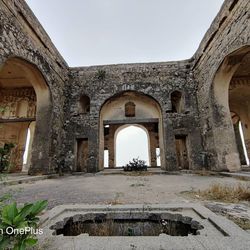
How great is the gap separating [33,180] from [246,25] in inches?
368

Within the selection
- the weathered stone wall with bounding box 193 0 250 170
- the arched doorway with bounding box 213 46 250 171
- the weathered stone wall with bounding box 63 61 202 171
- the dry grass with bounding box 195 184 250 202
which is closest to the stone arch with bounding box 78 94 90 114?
the weathered stone wall with bounding box 63 61 202 171

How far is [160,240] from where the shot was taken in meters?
1.46

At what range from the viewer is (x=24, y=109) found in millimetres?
11977

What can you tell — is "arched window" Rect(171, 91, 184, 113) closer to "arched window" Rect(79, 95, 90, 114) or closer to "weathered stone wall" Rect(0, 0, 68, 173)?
"arched window" Rect(79, 95, 90, 114)

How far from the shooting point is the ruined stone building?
257 inches

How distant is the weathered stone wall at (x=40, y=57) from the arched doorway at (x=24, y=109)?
0.16 feet

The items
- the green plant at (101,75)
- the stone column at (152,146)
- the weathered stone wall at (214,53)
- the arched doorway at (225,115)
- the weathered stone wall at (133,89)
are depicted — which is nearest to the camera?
the weathered stone wall at (214,53)

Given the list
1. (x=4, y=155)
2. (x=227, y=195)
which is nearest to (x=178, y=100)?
(x=227, y=195)

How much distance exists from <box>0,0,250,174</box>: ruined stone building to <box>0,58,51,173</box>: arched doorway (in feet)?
0.15

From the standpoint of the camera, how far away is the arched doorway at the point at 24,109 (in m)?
7.83

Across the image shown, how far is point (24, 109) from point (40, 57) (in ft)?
19.3

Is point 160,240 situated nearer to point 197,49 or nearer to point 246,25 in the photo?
point 246,25

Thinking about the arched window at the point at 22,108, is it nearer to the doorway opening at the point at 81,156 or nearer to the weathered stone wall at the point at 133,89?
the weathered stone wall at the point at 133,89

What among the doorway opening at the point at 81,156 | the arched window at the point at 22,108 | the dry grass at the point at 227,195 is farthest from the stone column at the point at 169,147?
the arched window at the point at 22,108
